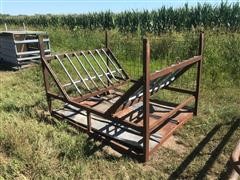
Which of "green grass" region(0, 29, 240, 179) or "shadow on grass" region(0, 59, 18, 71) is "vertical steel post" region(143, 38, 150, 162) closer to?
"green grass" region(0, 29, 240, 179)

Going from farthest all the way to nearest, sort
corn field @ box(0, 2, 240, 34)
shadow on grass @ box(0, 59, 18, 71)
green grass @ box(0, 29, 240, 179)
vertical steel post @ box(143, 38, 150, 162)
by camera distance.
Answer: corn field @ box(0, 2, 240, 34) → shadow on grass @ box(0, 59, 18, 71) → green grass @ box(0, 29, 240, 179) → vertical steel post @ box(143, 38, 150, 162)

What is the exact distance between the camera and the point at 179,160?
12.7 feet

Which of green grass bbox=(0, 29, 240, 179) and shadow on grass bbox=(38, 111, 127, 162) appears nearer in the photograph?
green grass bbox=(0, 29, 240, 179)

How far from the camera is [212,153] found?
4.02m

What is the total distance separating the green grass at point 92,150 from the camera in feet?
11.5

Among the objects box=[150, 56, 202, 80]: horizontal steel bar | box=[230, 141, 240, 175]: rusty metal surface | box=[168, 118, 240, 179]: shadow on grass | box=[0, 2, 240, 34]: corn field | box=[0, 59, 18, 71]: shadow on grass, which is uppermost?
box=[0, 2, 240, 34]: corn field

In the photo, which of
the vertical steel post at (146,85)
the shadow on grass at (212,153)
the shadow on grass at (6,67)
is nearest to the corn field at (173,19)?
the shadow on grass at (6,67)

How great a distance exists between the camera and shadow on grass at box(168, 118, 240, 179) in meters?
3.56

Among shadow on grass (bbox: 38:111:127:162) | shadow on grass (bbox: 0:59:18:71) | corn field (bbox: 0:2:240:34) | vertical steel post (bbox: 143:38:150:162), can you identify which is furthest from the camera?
corn field (bbox: 0:2:240:34)

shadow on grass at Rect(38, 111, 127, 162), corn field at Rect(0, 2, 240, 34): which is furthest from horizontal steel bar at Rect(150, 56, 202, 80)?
corn field at Rect(0, 2, 240, 34)

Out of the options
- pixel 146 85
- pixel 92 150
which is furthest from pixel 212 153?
pixel 92 150

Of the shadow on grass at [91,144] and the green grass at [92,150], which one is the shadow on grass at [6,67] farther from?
the shadow on grass at [91,144]

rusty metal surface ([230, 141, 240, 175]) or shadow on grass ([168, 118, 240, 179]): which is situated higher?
rusty metal surface ([230, 141, 240, 175])

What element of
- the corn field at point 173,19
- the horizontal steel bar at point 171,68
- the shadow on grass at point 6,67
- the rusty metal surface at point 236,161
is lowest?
the shadow on grass at point 6,67
